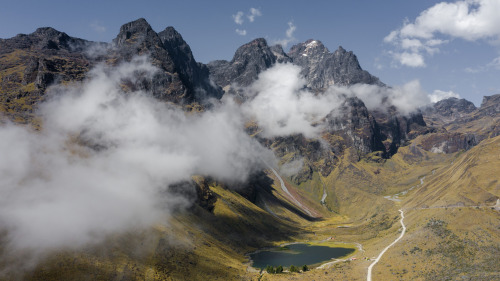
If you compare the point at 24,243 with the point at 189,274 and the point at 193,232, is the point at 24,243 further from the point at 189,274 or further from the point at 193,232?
the point at 193,232

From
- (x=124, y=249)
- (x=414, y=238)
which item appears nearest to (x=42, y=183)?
(x=124, y=249)

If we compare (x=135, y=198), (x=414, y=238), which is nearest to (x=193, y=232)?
(x=135, y=198)

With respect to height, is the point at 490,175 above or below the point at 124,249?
above

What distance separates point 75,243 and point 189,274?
50924 mm

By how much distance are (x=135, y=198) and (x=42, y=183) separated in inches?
2067

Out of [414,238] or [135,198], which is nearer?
[414,238]

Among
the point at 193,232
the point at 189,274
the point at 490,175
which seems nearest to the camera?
the point at 189,274

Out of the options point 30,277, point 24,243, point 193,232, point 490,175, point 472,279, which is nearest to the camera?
point 472,279

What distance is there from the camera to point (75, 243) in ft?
427

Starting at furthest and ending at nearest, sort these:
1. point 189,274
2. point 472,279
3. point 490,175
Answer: point 490,175, point 189,274, point 472,279

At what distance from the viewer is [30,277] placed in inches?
4190

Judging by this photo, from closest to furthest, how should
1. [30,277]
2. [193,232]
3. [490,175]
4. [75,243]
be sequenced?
1. [30,277]
2. [75,243]
3. [490,175]
4. [193,232]

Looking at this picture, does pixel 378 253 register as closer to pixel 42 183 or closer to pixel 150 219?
pixel 150 219

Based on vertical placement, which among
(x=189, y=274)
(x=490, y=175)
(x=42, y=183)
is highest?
(x=490, y=175)
